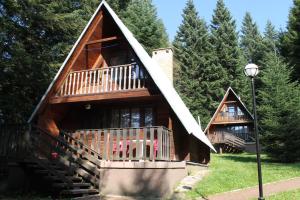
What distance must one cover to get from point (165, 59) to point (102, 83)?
592 cm

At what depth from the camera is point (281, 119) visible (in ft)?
67.5

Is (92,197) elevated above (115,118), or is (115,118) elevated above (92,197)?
(115,118)

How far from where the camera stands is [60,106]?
16234 mm

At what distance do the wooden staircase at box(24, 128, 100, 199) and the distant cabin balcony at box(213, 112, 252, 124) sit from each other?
1189 inches

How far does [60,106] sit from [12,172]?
4586mm

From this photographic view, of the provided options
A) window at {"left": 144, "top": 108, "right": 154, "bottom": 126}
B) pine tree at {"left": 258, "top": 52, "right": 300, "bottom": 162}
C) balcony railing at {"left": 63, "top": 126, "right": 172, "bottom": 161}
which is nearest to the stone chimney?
window at {"left": 144, "top": 108, "right": 154, "bottom": 126}

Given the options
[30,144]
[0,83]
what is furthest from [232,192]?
[0,83]

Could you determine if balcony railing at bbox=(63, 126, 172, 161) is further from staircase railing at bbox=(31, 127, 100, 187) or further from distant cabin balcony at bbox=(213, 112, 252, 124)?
distant cabin balcony at bbox=(213, 112, 252, 124)

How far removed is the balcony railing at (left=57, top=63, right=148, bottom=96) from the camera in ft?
46.5


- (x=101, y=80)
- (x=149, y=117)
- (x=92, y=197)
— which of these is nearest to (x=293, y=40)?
(x=149, y=117)

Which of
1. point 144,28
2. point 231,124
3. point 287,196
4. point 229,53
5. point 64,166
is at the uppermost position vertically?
point 144,28

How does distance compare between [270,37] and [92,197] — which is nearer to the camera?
[92,197]

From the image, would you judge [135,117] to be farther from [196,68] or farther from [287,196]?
[196,68]

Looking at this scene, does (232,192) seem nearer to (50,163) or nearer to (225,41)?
(50,163)
